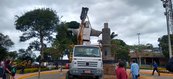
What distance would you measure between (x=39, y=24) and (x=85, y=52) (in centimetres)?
4014

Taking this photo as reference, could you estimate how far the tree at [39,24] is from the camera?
193 feet

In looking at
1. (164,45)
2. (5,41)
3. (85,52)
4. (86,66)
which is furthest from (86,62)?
(5,41)

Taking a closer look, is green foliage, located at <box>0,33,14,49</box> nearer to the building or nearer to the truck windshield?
the building

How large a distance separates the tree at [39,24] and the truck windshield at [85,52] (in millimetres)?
39365

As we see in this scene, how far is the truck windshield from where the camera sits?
19.7 metres

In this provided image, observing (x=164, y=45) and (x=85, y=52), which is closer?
(x=85, y=52)

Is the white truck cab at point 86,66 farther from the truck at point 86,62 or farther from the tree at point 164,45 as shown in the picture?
the tree at point 164,45

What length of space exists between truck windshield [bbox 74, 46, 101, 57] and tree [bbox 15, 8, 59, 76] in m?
39.4

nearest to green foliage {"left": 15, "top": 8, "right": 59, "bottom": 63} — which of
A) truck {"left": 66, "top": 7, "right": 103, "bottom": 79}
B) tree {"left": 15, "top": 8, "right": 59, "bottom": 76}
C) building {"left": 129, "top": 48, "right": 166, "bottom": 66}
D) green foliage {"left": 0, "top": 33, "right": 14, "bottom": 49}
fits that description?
tree {"left": 15, "top": 8, "right": 59, "bottom": 76}

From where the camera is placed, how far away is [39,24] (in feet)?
193

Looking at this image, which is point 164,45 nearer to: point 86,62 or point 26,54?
point 26,54

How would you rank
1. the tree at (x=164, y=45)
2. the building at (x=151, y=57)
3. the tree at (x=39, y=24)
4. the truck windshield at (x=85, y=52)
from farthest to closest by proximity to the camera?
1. the building at (x=151, y=57)
2. the tree at (x=164, y=45)
3. the tree at (x=39, y=24)
4. the truck windshield at (x=85, y=52)

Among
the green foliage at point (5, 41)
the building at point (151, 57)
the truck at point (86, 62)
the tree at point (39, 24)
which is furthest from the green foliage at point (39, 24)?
the truck at point (86, 62)

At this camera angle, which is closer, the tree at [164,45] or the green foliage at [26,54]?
the green foliage at [26,54]
